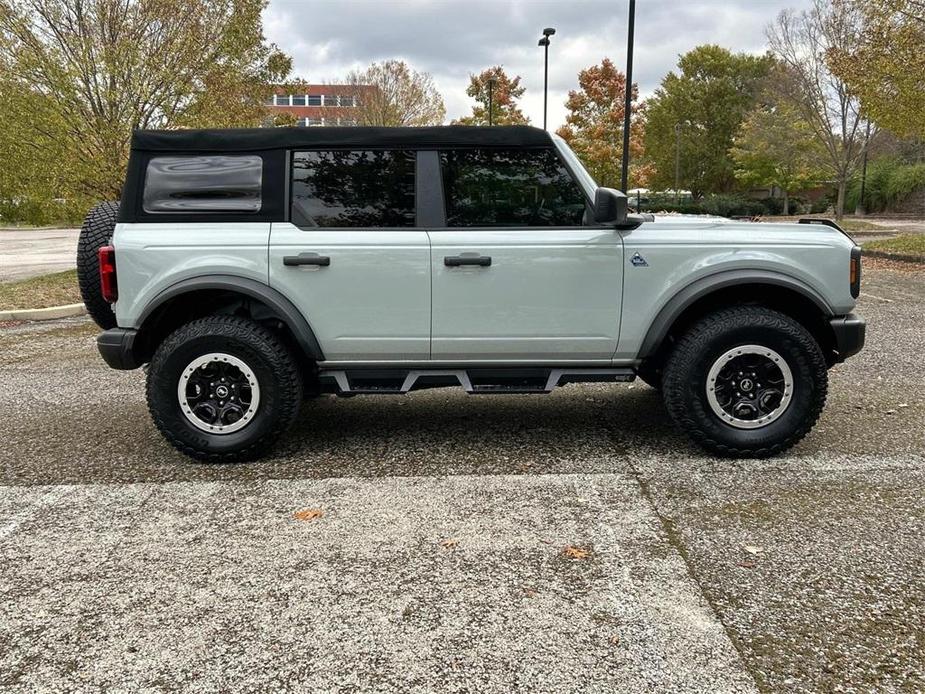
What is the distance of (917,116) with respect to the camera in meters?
14.3

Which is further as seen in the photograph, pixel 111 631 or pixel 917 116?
pixel 917 116

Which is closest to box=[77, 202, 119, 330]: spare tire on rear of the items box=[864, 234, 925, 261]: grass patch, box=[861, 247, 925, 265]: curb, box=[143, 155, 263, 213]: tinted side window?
box=[143, 155, 263, 213]: tinted side window

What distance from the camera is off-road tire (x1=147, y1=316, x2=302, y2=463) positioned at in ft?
13.3

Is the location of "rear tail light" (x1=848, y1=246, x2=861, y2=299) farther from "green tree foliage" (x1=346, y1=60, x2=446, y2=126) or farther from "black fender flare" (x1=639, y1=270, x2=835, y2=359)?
"green tree foliage" (x1=346, y1=60, x2=446, y2=126)

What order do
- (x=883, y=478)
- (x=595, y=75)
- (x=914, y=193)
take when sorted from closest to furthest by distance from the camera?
(x=883, y=478), (x=595, y=75), (x=914, y=193)

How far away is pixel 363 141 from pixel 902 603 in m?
3.36

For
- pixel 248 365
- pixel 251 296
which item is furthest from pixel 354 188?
pixel 248 365

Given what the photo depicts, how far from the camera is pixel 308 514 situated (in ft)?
11.6

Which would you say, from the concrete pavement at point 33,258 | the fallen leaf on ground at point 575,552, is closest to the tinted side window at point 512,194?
the fallen leaf on ground at point 575,552

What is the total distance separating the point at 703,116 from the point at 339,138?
52.5 metres

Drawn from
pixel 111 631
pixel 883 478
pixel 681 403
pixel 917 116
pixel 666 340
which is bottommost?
pixel 111 631

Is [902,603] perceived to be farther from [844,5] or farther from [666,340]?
[844,5]

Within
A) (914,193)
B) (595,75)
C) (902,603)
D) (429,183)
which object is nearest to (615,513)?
(902,603)

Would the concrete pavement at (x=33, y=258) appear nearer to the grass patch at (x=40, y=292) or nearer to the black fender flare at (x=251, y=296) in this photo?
the grass patch at (x=40, y=292)
